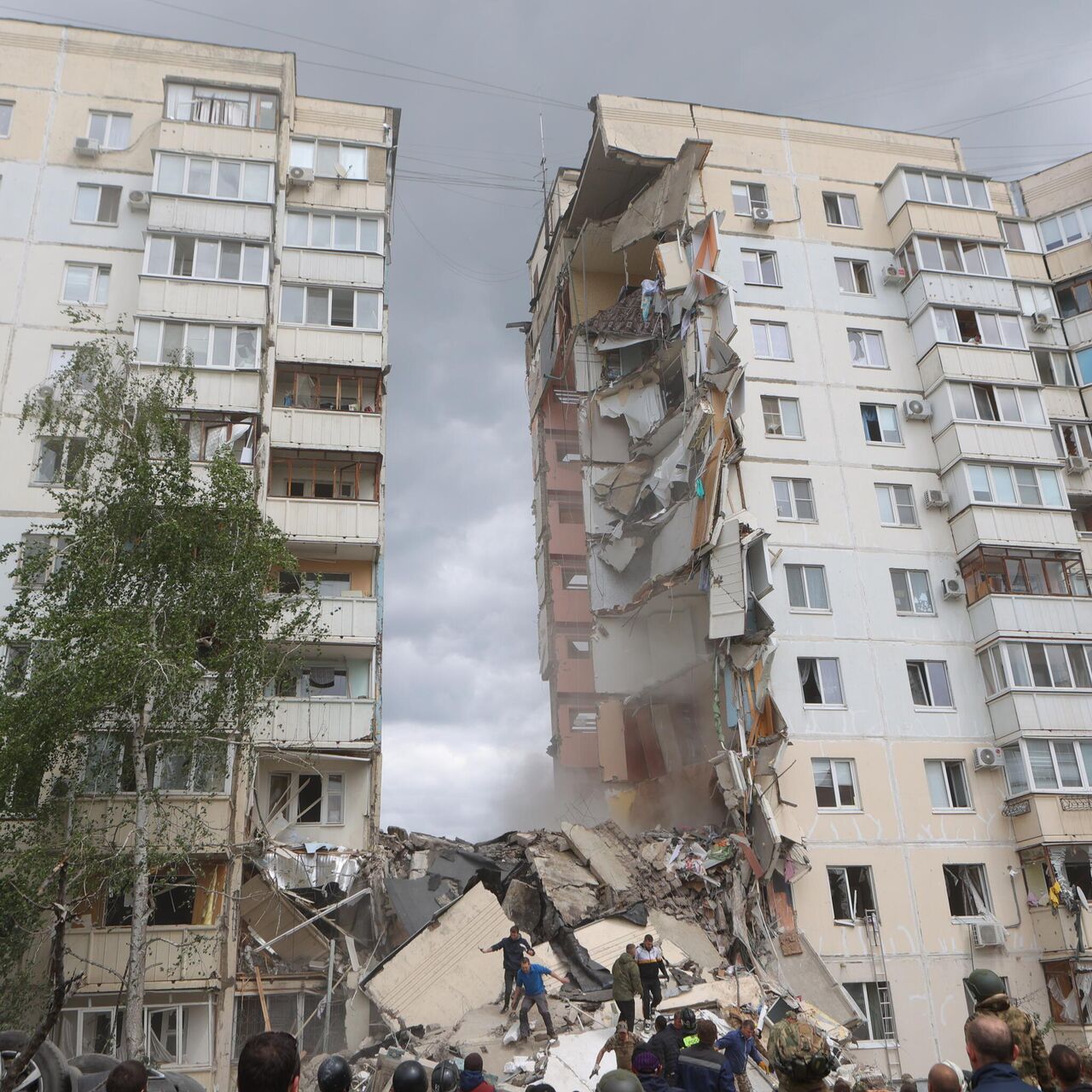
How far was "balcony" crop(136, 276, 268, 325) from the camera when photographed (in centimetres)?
2862

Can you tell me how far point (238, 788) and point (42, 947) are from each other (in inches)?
192

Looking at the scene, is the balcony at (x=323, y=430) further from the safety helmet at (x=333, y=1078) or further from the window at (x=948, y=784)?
the safety helmet at (x=333, y=1078)

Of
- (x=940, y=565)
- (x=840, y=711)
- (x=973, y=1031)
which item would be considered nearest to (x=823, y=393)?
(x=940, y=565)

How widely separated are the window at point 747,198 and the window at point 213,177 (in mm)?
14972

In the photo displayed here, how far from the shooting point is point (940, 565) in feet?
102

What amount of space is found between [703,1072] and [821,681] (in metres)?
22.4

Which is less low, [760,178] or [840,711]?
[760,178]

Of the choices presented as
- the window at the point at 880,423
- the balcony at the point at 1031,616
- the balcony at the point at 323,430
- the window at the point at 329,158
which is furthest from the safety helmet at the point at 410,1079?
the window at the point at 329,158

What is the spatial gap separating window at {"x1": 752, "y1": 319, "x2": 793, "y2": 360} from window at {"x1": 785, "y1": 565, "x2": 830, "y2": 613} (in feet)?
23.1

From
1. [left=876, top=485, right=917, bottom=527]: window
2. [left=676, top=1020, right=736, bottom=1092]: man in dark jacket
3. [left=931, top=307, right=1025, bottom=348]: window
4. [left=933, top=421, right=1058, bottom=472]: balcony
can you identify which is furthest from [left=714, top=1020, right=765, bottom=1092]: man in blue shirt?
[left=931, top=307, right=1025, bottom=348]: window

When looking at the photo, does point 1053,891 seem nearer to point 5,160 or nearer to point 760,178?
point 760,178

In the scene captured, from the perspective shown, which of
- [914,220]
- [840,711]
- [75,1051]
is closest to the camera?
[75,1051]

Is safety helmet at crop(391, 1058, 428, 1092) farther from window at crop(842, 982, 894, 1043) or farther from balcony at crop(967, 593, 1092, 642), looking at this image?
balcony at crop(967, 593, 1092, 642)

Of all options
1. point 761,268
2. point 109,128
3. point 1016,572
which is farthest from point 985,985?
point 109,128
